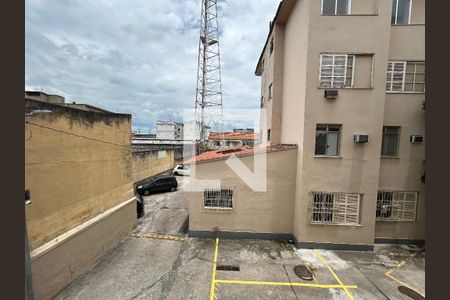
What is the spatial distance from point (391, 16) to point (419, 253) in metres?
9.96

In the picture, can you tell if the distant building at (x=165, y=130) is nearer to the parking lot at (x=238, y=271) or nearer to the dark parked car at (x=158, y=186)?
the dark parked car at (x=158, y=186)

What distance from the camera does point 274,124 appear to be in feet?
40.1

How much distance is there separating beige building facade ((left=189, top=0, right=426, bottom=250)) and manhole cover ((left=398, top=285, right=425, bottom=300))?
2.13 meters

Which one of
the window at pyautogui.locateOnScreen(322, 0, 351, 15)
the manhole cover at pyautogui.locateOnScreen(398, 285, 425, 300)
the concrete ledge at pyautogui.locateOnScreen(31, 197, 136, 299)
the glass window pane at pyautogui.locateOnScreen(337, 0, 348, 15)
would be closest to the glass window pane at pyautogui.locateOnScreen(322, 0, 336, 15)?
the window at pyautogui.locateOnScreen(322, 0, 351, 15)

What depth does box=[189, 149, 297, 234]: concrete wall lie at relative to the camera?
9141 millimetres

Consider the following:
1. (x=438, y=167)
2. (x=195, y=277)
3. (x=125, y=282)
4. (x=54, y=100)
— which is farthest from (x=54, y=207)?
(x=438, y=167)

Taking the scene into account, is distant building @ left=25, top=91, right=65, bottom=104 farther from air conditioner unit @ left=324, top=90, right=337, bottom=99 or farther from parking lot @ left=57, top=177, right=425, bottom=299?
air conditioner unit @ left=324, top=90, right=337, bottom=99

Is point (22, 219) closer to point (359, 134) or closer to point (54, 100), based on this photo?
point (54, 100)

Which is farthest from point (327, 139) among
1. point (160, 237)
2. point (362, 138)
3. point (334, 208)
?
point (160, 237)

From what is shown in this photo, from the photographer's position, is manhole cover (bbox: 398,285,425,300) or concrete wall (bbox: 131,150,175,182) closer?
manhole cover (bbox: 398,285,425,300)

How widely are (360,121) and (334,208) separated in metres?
3.78

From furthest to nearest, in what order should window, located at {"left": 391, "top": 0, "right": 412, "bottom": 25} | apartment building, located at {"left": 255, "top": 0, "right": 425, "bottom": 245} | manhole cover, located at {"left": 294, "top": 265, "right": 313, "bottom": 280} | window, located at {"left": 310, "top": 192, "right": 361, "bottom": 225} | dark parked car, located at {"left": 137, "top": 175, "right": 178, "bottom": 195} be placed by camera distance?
dark parked car, located at {"left": 137, "top": 175, "right": 178, "bottom": 195}, window, located at {"left": 310, "top": 192, "right": 361, "bottom": 225}, window, located at {"left": 391, "top": 0, "right": 412, "bottom": 25}, apartment building, located at {"left": 255, "top": 0, "right": 425, "bottom": 245}, manhole cover, located at {"left": 294, "top": 265, "right": 313, "bottom": 280}

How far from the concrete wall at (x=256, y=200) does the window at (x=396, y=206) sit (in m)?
3.92

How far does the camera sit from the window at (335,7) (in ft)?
26.3
